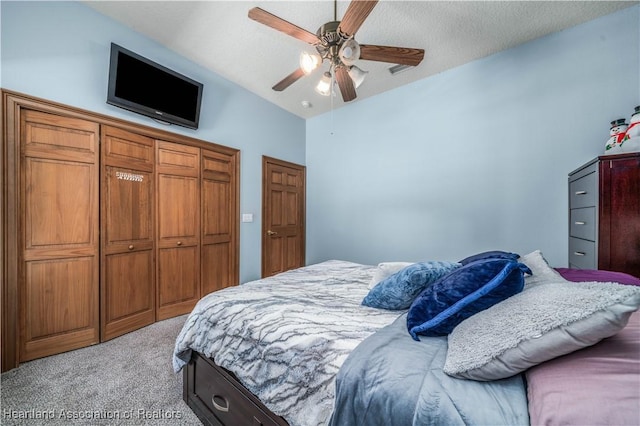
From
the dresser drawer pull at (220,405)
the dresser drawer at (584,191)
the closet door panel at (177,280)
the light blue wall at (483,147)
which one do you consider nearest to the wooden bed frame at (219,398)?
the dresser drawer pull at (220,405)

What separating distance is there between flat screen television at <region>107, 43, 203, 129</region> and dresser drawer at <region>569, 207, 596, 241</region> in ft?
12.1

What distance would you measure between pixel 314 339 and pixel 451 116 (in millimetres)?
3079

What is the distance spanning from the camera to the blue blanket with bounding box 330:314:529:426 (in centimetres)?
63

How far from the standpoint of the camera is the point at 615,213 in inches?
66.8

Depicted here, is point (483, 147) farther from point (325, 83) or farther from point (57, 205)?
point (57, 205)

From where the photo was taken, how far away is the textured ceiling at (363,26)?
2.11m

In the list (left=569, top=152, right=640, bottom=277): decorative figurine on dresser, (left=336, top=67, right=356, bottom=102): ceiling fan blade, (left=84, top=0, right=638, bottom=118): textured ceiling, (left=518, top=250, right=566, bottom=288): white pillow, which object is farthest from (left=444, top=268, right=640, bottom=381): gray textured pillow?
(left=84, top=0, right=638, bottom=118): textured ceiling

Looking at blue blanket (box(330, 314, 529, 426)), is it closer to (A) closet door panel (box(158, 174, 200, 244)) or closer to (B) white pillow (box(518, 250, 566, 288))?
(B) white pillow (box(518, 250, 566, 288))

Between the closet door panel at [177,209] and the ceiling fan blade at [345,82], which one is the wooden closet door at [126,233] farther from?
the ceiling fan blade at [345,82]

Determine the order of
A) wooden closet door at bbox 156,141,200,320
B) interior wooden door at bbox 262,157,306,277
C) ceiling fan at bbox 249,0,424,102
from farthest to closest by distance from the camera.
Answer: interior wooden door at bbox 262,157,306,277 → wooden closet door at bbox 156,141,200,320 → ceiling fan at bbox 249,0,424,102

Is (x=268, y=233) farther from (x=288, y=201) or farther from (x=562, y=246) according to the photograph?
(x=562, y=246)

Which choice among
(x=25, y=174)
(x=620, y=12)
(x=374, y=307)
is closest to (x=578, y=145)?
(x=620, y=12)

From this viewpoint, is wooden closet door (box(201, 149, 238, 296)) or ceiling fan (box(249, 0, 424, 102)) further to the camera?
wooden closet door (box(201, 149, 238, 296))

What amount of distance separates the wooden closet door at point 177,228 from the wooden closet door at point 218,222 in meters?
0.10
